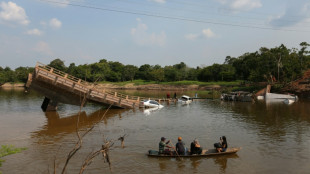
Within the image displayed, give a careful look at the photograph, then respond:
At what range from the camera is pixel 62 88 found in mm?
38719

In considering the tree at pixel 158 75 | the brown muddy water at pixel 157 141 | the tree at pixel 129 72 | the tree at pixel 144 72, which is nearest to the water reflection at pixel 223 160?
the brown muddy water at pixel 157 141

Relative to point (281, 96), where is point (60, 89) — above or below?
above

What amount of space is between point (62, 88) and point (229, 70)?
324 ft

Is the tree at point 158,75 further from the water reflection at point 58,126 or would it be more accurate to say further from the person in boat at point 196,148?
the person in boat at point 196,148

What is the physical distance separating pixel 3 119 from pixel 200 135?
25.8m

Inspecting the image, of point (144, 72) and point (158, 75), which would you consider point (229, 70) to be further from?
point (144, 72)

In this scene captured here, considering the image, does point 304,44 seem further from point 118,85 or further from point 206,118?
point 118,85

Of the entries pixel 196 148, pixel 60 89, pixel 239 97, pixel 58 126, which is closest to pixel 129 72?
pixel 239 97

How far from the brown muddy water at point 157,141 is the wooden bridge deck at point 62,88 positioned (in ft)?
11.6

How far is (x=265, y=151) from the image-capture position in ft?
65.1

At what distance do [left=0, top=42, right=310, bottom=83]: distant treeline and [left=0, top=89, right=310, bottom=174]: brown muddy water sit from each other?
9.59 metres

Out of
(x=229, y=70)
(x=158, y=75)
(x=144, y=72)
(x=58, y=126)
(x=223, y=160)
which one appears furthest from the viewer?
(x=144, y=72)

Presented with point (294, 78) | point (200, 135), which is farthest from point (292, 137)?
point (294, 78)

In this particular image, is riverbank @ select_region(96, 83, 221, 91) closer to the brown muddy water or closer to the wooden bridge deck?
the wooden bridge deck
